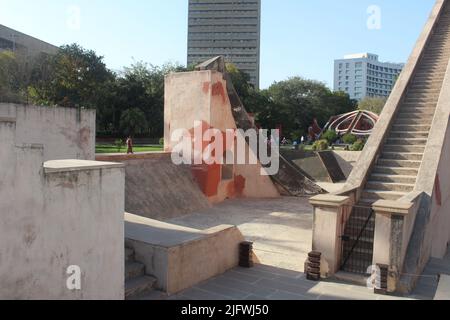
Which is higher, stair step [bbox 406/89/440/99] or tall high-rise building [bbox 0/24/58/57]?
tall high-rise building [bbox 0/24/58/57]

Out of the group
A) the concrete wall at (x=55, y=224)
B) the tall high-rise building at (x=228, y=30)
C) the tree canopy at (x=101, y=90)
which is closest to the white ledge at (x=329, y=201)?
the concrete wall at (x=55, y=224)

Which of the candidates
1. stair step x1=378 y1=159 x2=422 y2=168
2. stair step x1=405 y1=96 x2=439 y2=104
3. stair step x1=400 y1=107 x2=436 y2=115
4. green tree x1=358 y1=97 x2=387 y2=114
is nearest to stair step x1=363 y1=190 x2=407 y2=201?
stair step x1=378 y1=159 x2=422 y2=168

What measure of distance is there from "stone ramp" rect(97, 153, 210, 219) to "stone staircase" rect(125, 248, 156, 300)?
17.5 ft

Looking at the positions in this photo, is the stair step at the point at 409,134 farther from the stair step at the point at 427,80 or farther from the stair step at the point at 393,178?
the stair step at the point at 427,80

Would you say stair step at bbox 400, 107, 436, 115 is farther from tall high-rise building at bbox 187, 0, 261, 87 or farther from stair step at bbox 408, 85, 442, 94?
tall high-rise building at bbox 187, 0, 261, 87

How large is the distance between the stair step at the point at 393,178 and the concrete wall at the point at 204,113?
717 centimetres

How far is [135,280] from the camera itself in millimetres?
5340

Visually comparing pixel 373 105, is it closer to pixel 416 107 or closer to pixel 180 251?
pixel 416 107

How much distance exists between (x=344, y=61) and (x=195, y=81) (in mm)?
120077

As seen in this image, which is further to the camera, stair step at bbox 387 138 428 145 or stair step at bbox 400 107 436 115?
stair step at bbox 400 107 436 115

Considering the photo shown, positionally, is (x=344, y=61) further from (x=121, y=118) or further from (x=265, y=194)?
(x=265, y=194)

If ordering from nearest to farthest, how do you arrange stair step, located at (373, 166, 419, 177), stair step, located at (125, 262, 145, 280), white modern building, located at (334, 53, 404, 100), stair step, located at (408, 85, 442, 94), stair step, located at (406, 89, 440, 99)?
stair step, located at (125, 262, 145, 280) → stair step, located at (373, 166, 419, 177) → stair step, located at (406, 89, 440, 99) → stair step, located at (408, 85, 442, 94) → white modern building, located at (334, 53, 404, 100)

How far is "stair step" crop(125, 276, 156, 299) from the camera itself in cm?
506

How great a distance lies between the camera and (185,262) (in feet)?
18.6
